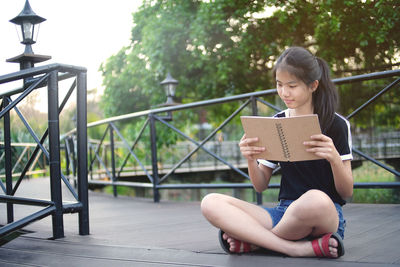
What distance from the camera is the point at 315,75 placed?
1795 mm

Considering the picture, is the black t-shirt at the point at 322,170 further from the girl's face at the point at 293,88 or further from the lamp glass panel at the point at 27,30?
the lamp glass panel at the point at 27,30

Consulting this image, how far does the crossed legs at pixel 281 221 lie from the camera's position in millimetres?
1682

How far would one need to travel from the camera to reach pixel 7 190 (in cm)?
290

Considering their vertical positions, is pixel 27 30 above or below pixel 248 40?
below

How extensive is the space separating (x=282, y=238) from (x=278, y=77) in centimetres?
66

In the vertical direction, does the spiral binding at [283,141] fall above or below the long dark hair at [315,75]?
below

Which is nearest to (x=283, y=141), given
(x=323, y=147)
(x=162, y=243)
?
(x=323, y=147)

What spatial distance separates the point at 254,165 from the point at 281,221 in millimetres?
280

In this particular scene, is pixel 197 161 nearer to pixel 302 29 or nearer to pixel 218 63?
pixel 218 63

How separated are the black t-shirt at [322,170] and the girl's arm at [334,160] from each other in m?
0.06

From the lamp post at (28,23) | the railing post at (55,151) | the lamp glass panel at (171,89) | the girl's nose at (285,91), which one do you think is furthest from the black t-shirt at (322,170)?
the lamp glass panel at (171,89)

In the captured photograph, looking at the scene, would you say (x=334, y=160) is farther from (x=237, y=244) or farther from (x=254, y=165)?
(x=237, y=244)

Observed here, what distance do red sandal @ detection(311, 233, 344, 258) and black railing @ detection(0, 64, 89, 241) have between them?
141cm

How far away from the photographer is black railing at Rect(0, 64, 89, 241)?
2.32 metres
